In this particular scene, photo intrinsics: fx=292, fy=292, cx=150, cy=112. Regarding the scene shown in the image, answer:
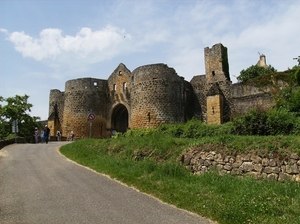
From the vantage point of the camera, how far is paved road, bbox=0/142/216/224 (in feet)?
21.3

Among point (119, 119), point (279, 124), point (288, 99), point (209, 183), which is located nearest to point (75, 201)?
point (209, 183)

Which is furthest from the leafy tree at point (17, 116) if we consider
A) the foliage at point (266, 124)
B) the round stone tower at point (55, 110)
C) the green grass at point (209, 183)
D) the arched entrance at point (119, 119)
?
the foliage at point (266, 124)

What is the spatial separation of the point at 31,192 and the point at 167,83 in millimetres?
18519

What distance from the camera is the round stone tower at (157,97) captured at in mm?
25375

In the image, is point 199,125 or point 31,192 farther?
point 199,125

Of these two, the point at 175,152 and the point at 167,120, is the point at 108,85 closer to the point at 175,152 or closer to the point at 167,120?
the point at 167,120

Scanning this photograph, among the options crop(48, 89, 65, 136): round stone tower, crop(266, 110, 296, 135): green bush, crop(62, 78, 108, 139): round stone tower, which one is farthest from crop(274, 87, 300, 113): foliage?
crop(48, 89, 65, 136): round stone tower

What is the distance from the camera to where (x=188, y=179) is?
9.86 m

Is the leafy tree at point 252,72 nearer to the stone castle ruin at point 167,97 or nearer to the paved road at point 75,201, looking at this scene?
the stone castle ruin at point 167,97

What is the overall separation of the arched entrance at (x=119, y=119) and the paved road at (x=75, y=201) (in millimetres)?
22709

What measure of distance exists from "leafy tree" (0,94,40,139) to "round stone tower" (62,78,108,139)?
4618 mm

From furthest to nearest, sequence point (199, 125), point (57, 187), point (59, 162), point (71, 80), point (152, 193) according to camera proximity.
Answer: point (71, 80) → point (199, 125) → point (59, 162) → point (57, 187) → point (152, 193)

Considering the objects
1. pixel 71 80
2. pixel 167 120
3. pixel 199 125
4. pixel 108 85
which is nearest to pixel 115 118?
pixel 108 85

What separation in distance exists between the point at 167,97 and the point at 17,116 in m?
19.5
